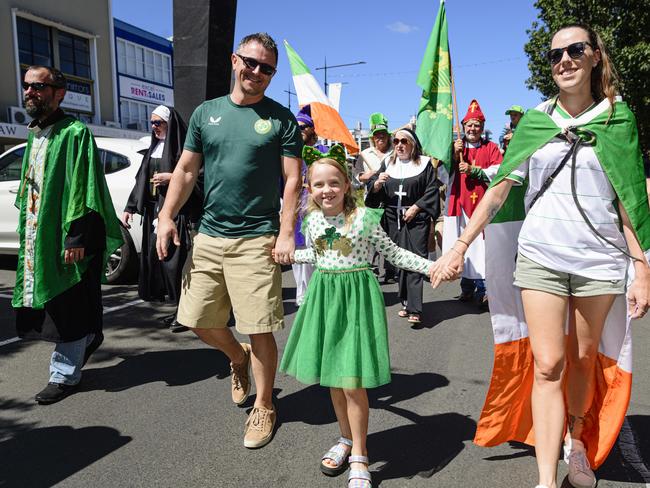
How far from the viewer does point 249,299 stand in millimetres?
3059

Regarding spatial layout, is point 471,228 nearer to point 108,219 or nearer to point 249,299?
point 249,299

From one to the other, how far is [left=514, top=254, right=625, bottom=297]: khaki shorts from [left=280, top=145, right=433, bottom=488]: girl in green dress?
43 cm

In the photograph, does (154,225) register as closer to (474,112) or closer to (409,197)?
(409,197)

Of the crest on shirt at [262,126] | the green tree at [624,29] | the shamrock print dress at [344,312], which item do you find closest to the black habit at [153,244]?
the crest on shirt at [262,126]

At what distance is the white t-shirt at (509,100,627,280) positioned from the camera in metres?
2.35

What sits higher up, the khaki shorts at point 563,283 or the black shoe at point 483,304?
the khaki shorts at point 563,283

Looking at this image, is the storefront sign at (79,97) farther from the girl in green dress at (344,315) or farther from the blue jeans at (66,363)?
the girl in green dress at (344,315)

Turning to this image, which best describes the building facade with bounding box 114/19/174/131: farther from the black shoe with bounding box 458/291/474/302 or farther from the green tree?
the black shoe with bounding box 458/291/474/302

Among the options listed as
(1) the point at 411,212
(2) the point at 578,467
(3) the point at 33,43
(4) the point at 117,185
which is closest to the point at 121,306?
(4) the point at 117,185

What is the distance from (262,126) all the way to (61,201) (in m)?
1.49

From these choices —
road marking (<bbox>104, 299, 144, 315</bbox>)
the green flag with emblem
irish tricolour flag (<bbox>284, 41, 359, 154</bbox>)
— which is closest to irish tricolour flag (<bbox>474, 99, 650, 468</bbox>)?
the green flag with emblem

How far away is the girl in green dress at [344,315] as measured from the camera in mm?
2537

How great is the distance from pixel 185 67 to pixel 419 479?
12.7 ft

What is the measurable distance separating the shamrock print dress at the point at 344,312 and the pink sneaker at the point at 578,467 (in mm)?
947
